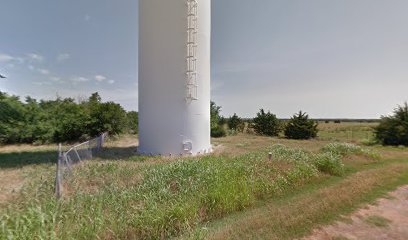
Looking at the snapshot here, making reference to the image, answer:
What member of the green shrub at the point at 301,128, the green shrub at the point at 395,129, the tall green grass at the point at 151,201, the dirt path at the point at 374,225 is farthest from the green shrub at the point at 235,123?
the dirt path at the point at 374,225

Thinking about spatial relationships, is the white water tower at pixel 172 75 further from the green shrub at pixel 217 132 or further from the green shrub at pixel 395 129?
A: the green shrub at pixel 395 129

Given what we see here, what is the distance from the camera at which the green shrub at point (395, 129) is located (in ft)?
81.6

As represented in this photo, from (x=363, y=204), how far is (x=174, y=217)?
5.45 meters

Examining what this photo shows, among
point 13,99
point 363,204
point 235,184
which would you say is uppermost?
point 13,99

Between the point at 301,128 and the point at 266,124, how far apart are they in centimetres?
469

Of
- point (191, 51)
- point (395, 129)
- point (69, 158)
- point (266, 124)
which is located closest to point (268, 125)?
point (266, 124)

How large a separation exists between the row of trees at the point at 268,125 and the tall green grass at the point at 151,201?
1832 centimetres

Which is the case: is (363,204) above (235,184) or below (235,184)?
below

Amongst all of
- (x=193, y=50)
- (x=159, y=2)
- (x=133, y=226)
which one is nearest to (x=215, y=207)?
(x=133, y=226)

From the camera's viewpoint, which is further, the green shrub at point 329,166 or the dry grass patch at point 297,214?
the green shrub at point 329,166

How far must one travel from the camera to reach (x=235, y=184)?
26.8 feet

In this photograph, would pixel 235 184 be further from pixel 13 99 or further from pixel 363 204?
pixel 13 99

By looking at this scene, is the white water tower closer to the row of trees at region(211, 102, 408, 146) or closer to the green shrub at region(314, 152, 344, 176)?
the green shrub at region(314, 152, 344, 176)

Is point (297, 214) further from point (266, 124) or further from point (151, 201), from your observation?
point (266, 124)
